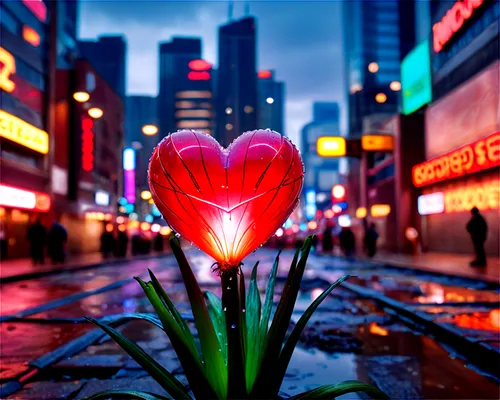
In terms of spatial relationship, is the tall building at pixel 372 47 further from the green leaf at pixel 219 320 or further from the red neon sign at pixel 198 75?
the green leaf at pixel 219 320

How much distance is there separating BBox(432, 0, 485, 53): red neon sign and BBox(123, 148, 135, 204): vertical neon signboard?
3342 centimetres

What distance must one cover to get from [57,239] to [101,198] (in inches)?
804

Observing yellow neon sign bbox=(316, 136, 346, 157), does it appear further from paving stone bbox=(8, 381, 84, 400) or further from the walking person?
paving stone bbox=(8, 381, 84, 400)

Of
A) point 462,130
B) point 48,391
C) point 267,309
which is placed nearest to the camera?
point 267,309

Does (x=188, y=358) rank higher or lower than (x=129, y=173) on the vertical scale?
lower

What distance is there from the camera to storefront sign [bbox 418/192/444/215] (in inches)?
1147

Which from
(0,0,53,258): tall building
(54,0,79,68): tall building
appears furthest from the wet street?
(54,0,79,68): tall building

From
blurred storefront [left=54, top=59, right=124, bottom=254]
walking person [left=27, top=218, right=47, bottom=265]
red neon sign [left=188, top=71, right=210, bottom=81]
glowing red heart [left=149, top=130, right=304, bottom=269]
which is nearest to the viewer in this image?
glowing red heart [left=149, top=130, right=304, bottom=269]

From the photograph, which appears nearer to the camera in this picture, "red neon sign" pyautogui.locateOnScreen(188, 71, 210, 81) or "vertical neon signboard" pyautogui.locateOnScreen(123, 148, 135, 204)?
"vertical neon signboard" pyautogui.locateOnScreen(123, 148, 135, 204)

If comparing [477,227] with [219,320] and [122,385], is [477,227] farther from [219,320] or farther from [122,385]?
[219,320]

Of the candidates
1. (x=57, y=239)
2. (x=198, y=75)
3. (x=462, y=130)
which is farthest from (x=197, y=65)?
(x=57, y=239)

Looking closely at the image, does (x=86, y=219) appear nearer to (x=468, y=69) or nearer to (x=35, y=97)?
(x=35, y=97)

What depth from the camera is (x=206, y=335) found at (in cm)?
295

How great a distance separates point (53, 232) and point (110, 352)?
18.5 metres
